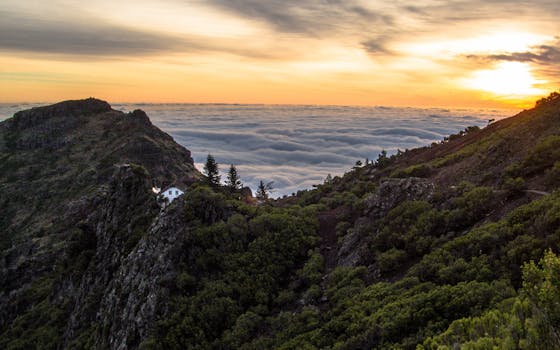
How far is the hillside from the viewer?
606 inches

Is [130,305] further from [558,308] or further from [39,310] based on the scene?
[558,308]

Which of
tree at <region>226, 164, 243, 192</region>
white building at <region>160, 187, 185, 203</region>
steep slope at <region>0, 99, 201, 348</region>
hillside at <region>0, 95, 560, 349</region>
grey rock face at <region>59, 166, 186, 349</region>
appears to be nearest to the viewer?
hillside at <region>0, 95, 560, 349</region>

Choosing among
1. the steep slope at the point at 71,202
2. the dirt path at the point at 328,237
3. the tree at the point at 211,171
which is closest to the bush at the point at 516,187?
the dirt path at the point at 328,237

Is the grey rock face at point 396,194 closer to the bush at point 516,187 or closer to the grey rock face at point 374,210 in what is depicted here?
the grey rock face at point 374,210

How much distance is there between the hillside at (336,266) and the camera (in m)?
15.4

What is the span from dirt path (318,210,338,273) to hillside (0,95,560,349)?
17cm

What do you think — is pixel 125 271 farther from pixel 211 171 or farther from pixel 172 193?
pixel 211 171

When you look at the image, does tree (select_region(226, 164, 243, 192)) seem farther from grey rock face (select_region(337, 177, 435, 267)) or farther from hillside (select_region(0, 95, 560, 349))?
grey rock face (select_region(337, 177, 435, 267))

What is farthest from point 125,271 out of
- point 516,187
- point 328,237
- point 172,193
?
point 516,187

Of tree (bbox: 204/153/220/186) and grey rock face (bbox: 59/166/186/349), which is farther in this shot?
tree (bbox: 204/153/220/186)

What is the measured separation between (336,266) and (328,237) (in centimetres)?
504

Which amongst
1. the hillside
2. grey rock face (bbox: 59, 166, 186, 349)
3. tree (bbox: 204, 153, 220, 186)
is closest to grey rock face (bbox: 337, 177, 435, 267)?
the hillside

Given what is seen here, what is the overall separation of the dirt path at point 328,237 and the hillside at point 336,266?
0.55ft

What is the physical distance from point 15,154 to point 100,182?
4845cm
